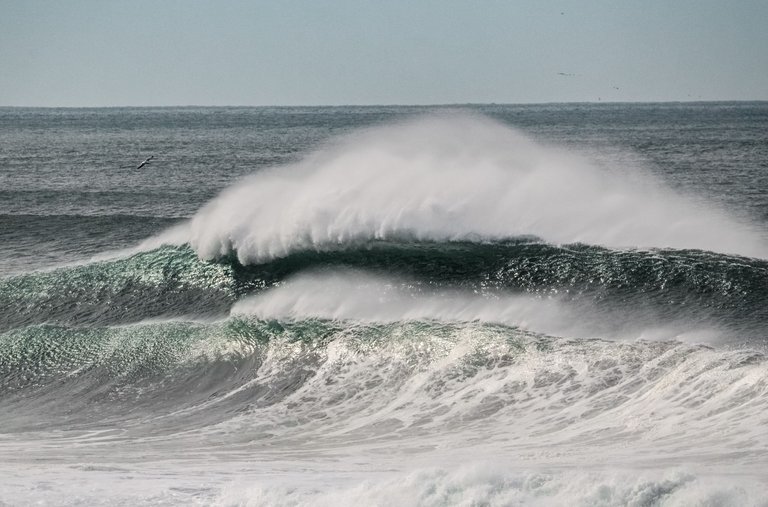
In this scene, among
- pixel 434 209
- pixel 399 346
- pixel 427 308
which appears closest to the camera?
pixel 399 346

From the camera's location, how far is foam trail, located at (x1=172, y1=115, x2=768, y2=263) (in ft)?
65.1

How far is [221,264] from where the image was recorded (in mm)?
19984

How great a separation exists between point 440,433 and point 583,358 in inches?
105

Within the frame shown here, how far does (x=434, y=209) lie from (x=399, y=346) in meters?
5.65

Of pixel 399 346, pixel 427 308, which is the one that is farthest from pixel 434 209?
pixel 399 346

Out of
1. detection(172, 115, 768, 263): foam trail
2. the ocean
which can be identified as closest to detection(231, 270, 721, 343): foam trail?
the ocean

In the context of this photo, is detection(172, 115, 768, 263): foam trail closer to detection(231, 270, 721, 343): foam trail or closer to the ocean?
the ocean

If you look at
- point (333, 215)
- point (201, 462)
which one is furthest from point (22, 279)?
point (201, 462)

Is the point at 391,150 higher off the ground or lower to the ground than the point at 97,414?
higher

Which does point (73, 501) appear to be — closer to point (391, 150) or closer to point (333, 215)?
point (333, 215)

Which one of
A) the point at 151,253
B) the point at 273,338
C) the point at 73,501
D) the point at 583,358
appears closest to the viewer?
the point at 73,501

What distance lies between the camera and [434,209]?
20.4 m

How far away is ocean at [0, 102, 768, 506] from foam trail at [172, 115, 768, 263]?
2.4 inches

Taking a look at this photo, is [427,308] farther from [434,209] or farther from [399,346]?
[434,209]
